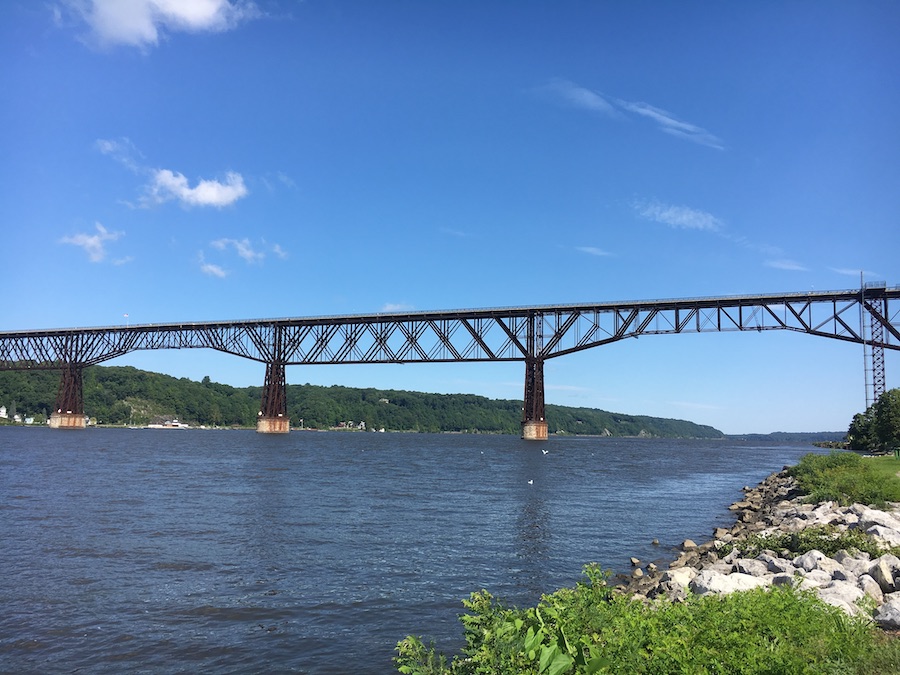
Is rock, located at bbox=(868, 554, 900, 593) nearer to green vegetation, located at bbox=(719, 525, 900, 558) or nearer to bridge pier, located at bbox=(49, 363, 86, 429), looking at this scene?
green vegetation, located at bbox=(719, 525, 900, 558)

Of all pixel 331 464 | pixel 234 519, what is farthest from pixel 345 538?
pixel 331 464

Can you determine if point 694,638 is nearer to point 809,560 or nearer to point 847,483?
point 809,560

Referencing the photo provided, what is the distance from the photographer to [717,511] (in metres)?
30.0

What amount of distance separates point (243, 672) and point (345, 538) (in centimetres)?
1004

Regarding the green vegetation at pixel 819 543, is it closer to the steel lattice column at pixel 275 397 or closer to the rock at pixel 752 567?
the rock at pixel 752 567

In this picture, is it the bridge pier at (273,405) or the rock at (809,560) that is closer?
the rock at (809,560)

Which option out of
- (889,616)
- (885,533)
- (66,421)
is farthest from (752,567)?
(66,421)

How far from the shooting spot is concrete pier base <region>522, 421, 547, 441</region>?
3500 inches

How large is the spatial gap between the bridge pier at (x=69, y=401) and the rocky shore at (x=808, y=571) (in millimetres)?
120038

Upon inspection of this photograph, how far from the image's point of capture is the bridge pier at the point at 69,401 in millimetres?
114812

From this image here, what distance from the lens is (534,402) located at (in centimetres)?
8694

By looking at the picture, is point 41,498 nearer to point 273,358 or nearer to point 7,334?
point 273,358

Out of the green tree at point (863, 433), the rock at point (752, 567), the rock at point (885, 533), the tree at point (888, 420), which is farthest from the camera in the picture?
the green tree at point (863, 433)

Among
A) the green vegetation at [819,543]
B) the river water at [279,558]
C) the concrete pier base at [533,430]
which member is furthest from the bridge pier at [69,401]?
the green vegetation at [819,543]
